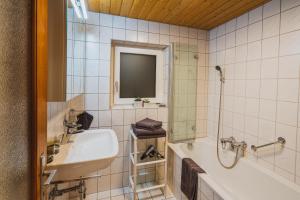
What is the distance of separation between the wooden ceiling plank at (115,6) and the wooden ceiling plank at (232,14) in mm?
1117

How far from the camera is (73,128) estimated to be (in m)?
1.34

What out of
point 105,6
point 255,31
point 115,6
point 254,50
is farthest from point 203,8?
point 105,6

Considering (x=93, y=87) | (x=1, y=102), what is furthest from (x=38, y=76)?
(x=93, y=87)

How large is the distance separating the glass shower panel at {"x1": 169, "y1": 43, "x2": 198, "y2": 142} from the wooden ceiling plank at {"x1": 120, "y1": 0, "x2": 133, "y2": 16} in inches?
27.8

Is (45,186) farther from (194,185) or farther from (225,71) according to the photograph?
(225,71)

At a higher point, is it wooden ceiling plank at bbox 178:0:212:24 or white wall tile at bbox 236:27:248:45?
wooden ceiling plank at bbox 178:0:212:24

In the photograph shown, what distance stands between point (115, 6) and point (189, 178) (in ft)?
6.27

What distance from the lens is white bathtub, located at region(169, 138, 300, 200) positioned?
1.31 m

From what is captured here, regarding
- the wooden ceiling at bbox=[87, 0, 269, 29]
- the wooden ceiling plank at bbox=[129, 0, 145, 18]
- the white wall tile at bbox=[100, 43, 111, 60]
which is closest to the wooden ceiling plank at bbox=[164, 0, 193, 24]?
the wooden ceiling at bbox=[87, 0, 269, 29]

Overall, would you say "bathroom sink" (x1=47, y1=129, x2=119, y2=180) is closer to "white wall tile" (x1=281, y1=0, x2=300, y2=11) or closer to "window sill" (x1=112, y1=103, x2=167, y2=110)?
"window sill" (x1=112, y1=103, x2=167, y2=110)

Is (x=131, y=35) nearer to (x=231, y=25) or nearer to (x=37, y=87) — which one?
(x=231, y=25)

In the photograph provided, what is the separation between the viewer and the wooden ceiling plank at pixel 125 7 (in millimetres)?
1621

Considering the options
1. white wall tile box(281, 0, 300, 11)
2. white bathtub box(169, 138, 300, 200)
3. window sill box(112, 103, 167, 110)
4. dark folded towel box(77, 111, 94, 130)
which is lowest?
white bathtub box(169, 138, 300, 200)

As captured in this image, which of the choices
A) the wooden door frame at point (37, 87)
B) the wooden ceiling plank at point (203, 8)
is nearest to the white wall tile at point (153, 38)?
the wooden ceiling plank at point (203, 8)
